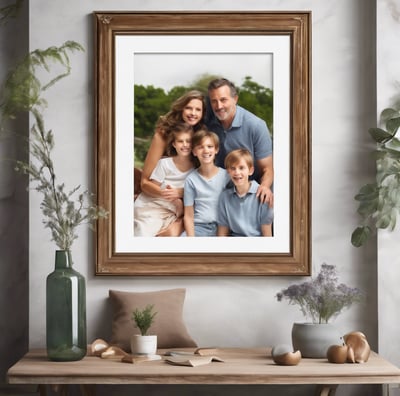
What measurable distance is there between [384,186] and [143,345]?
4.33 feet

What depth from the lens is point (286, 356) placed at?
3.02m

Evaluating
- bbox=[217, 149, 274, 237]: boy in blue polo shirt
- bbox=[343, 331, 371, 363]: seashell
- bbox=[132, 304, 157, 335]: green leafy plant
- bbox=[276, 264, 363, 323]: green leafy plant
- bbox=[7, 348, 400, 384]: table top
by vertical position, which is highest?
bbox=[217, 149, 274, 237]: boy in blue polo shirt

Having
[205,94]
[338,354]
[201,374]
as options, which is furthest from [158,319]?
[205,94]

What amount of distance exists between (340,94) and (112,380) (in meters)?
1.71

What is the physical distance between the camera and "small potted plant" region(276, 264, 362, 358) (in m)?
3.20

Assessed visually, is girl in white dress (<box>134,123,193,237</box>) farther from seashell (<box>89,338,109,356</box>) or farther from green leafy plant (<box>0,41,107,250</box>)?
seashell (<box>89,338,109,356</box>)

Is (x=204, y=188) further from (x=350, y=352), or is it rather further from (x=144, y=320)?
(x=350, y=352)

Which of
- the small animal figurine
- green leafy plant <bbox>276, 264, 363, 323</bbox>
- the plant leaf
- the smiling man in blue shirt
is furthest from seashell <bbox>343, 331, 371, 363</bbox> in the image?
the smiling man in blue shirt

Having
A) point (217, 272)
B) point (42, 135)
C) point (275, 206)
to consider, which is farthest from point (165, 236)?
point (42, 135)

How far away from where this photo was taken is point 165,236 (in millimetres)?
3539

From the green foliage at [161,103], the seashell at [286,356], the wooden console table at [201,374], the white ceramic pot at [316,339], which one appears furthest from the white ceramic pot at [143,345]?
the green foliage at [161,103]

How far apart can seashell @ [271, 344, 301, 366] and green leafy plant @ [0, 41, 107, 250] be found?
0.95 m

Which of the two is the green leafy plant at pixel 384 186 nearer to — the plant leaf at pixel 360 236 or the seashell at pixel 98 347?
the plant leaf at pixel 360 236

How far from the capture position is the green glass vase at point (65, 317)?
3105 mm
